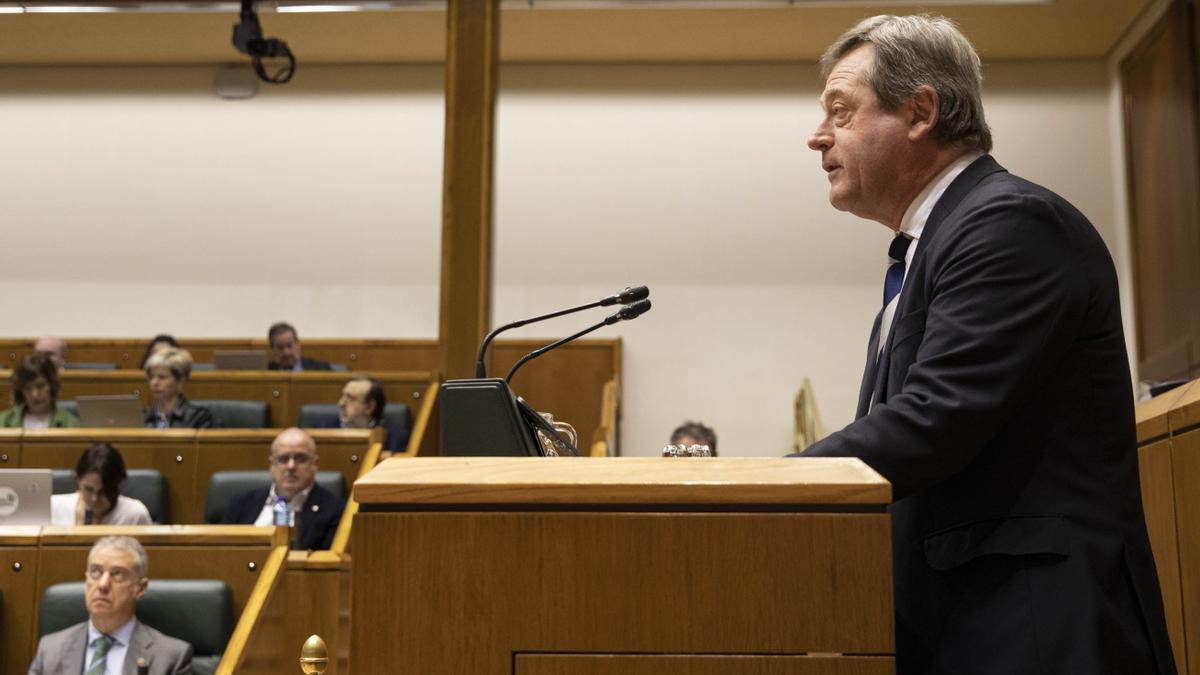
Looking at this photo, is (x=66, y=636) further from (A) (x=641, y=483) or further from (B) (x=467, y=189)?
(A) (x=641, y=483)

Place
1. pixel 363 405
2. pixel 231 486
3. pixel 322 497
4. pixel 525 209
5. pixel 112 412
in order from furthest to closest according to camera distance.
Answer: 1. pixel 525 209
2. pixel 363 405
3. pixel 112 412
4. pixel 231 486
5. pixel 322 497

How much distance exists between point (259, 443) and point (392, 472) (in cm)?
299

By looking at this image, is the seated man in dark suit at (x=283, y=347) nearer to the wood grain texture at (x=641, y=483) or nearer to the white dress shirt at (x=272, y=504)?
the white dress shirt at (x=272, y=504)

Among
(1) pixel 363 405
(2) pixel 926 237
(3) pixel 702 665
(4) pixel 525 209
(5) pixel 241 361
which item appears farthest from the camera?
(4) pixel 525 209

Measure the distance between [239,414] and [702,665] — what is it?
4.00 metres

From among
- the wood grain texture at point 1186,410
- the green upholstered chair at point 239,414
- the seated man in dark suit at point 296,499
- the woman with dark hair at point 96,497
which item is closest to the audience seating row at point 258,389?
the green upholstered chair at point 239,414

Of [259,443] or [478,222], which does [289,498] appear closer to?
[259,443]

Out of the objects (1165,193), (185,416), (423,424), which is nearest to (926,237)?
(423,424)

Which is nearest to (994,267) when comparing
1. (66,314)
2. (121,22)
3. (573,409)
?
(573,409)

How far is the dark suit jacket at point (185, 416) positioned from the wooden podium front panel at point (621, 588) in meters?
3.68

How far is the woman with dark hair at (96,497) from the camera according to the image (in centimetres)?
328

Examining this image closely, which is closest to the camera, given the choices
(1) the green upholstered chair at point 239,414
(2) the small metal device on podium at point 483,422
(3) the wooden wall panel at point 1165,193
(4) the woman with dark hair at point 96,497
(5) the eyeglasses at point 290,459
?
(2) the small metal device on podium at point 483,422

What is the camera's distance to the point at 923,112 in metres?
1.13

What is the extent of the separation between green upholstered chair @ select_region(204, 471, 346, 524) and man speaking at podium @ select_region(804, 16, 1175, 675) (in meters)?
2.70
